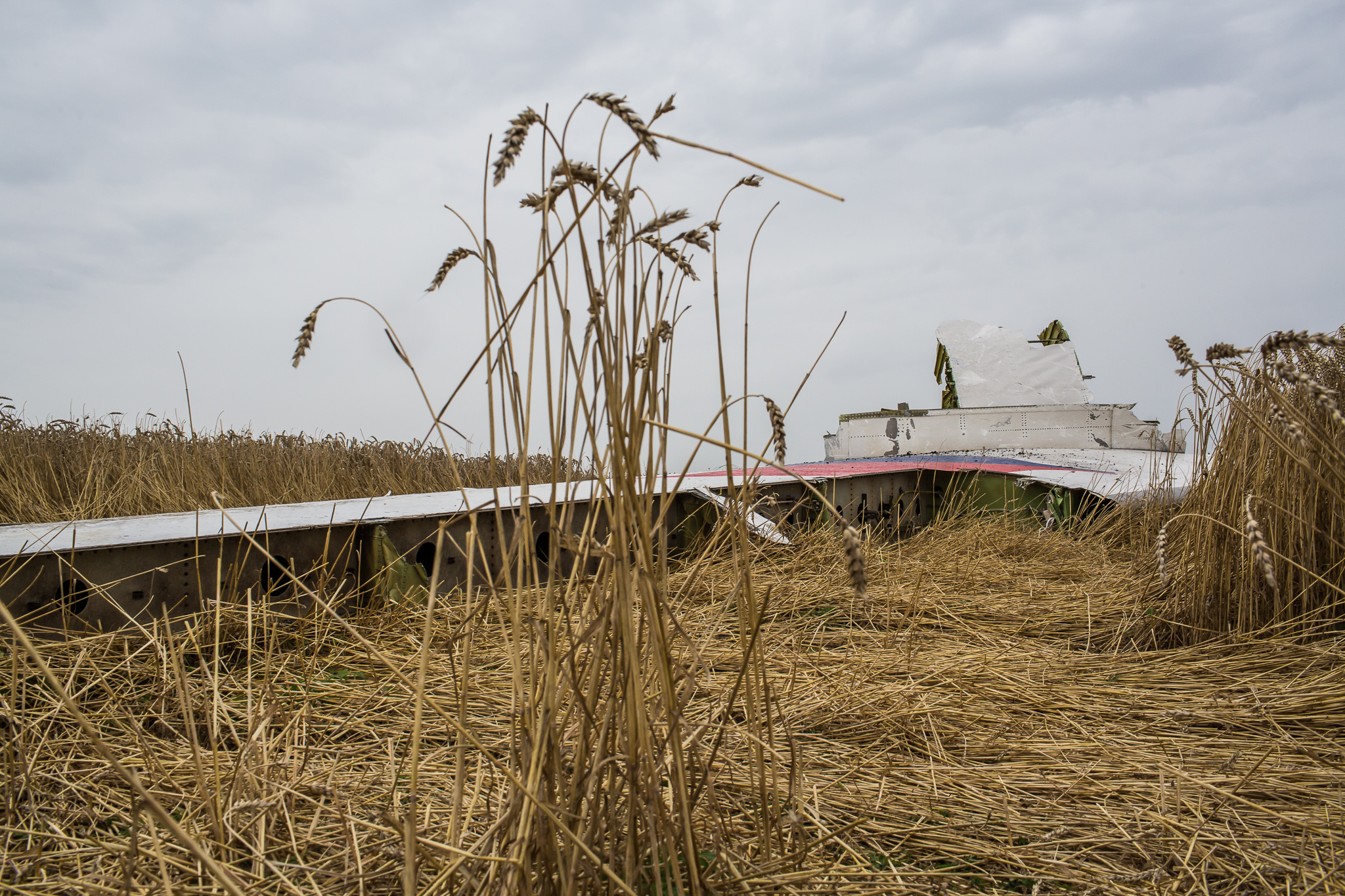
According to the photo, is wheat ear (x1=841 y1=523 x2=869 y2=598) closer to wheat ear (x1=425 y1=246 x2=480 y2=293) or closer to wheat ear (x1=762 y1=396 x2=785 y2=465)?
wheat ear (x1=762 y1=396 x2=785 y2=465)

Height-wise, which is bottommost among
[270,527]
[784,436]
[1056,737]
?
[1056,737]

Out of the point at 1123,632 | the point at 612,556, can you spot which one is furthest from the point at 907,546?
the point at 612,556

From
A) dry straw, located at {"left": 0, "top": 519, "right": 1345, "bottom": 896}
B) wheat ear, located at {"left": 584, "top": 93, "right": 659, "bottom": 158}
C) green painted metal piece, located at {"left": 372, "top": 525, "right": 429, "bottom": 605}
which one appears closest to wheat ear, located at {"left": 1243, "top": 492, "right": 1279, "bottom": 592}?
dry straw, located at {"left": 0, "top": 519, "right": 1345, "bottom": 896}

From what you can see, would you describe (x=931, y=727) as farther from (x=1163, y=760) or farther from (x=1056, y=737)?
(x=1163, y=760)

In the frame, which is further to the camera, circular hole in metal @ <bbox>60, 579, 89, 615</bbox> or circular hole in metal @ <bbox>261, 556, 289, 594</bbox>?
circular hole in metal @ <bbox>261, 556, 289, 594</bbox>

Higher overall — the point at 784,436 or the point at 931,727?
the point at 784,436

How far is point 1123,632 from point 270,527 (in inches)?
110

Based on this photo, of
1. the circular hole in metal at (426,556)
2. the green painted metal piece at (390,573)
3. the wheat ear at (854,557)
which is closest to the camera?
the wheat ear at (854,557)

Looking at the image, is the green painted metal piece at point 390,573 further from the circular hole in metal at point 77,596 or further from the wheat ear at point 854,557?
the wheat ear at point 854,557

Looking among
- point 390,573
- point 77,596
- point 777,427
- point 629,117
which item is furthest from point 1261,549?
point 77,596

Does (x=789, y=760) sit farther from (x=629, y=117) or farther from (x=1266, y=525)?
(x=1266, y=525)

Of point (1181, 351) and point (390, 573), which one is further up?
point (1181, 351)

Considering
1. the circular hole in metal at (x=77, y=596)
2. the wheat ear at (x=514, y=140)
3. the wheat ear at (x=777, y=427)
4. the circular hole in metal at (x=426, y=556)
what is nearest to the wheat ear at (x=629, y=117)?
the wheat ear at (x=514, y=140)

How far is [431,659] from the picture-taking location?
2344 mm
